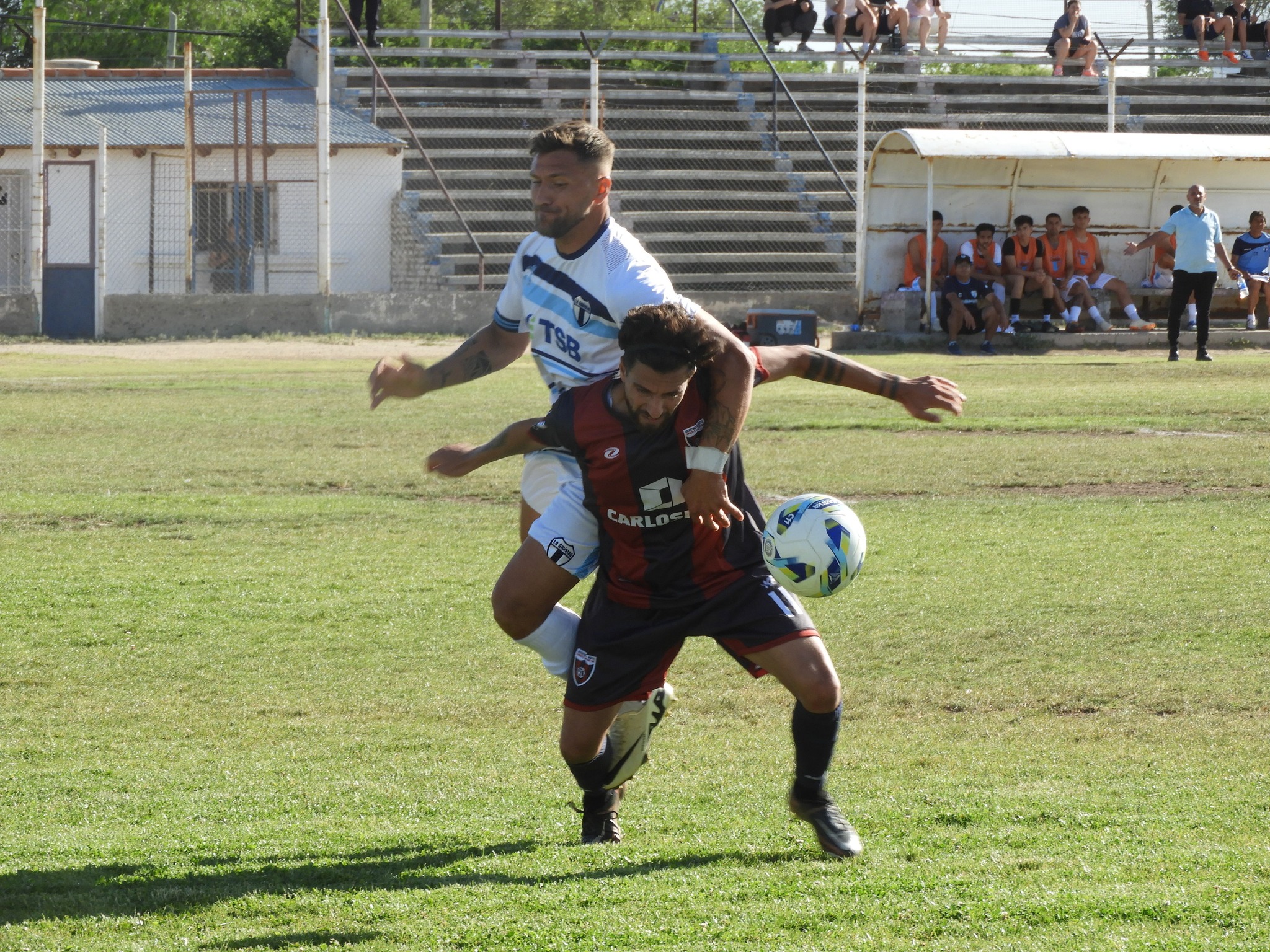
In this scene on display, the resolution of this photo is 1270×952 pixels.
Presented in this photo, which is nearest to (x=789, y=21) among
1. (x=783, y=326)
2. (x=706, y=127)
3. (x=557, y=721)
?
(x=706, y=127)

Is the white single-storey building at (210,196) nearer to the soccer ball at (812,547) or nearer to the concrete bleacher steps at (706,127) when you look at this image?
the concrete bleacher steps at (706,127)

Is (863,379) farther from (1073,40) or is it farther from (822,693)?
(1073,40)

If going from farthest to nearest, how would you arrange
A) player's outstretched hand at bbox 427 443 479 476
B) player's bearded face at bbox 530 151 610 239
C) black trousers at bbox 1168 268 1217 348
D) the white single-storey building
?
the white single-storey building
black trousers at bbox 1168 268 1217 348
player's bearded face at bbox 530 151 610 239
player's outstretched hand at bbox 427 443 479 476

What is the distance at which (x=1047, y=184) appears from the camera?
23.1m

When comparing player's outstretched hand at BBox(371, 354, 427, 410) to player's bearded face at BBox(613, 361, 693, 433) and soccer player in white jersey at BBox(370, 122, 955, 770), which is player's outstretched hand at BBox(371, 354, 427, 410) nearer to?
soccer player in white jersey at BBox(370, 122, 955, 770)

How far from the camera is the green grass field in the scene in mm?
3447

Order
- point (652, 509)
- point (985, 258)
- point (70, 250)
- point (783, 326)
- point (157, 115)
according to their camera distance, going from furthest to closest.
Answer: point (157, 115) < point (70, 250) < point (985, 258) < point (783, 326) < point (652, 509)

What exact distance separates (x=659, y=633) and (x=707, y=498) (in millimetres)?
416

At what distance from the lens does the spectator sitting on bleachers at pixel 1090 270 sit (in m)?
22.2

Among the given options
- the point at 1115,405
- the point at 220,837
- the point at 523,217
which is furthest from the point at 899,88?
the point at 220,837

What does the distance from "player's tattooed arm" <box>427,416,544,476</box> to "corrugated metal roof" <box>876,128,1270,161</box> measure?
17.9 m

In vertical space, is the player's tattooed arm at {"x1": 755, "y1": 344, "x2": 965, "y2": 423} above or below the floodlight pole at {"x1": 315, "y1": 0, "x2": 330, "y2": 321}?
below

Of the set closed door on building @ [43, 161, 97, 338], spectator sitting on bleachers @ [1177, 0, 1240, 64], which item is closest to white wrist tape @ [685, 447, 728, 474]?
closed door on building @ [43, 161, 97, 338]

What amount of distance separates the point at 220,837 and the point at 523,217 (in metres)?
25.9
